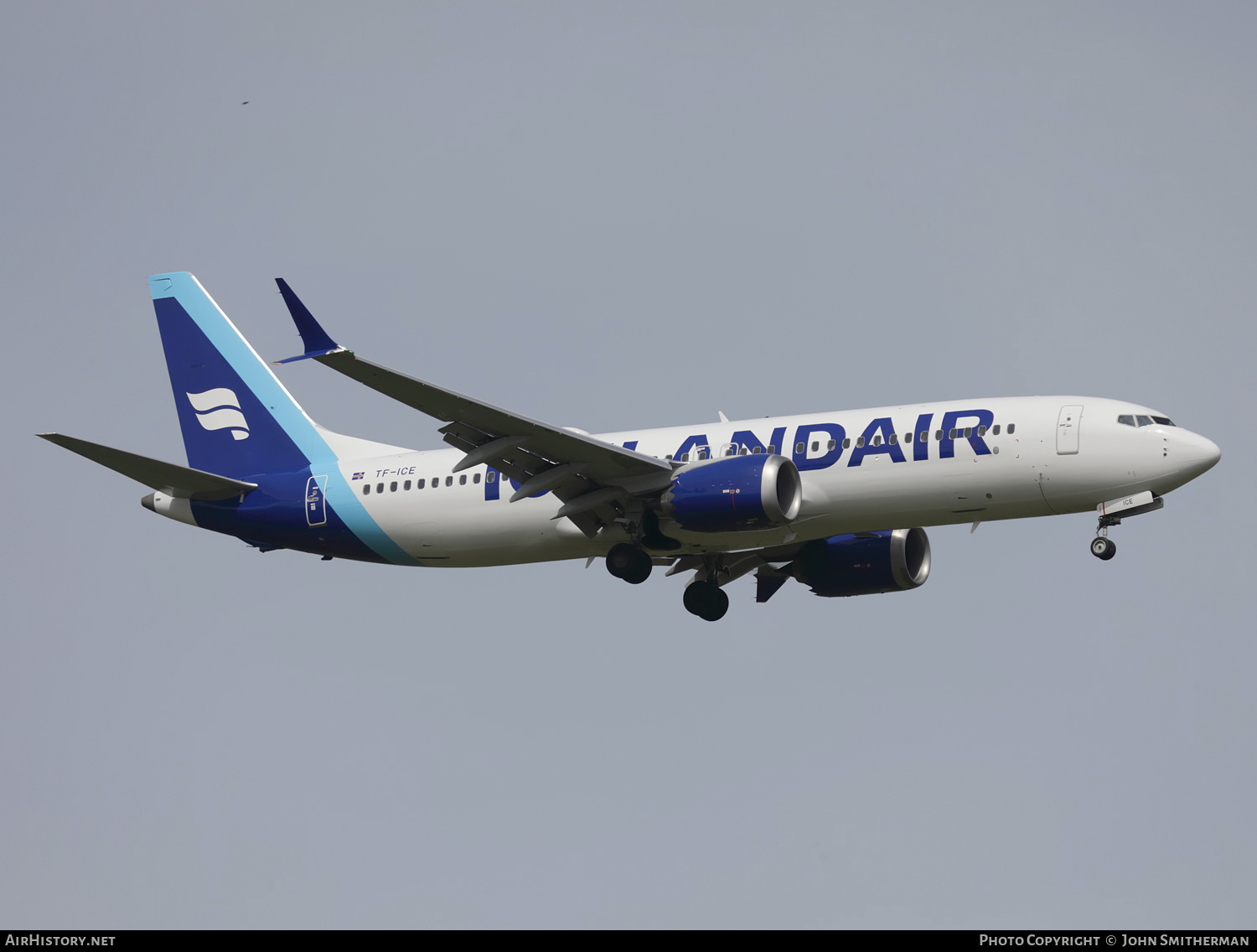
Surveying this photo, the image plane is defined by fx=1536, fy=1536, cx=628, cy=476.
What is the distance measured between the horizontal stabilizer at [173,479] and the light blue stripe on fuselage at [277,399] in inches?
79.5

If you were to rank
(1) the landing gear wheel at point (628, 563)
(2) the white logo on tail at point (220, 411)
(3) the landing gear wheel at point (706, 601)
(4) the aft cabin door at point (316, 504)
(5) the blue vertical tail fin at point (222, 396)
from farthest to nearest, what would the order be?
(2) the white logo on tail at point (220, 411)
(5) the blue vertical tail fin at point (222, 396)
(3) the landing gear wheel at point (706, 601)
(4) the aft cabin door at point (316, 504)
(1) the landing gear wheel at point (628, 563)

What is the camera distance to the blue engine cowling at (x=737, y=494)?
3338 cm

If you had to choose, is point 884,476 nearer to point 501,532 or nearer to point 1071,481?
point 1071,481

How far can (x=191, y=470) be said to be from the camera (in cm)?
3850

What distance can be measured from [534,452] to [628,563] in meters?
3.80

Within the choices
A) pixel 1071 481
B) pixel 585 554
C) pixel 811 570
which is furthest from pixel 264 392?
pixel 1071 481

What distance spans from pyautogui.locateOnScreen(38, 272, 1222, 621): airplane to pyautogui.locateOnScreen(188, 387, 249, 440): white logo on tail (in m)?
0.05

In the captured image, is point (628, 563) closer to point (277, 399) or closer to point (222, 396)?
point (277, 399)

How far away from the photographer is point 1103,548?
33375mm

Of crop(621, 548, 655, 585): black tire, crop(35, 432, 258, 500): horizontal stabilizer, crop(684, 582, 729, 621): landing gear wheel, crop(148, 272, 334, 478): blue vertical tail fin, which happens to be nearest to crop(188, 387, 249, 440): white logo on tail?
crop(148, 272, 334, 478): blue vertical tail fin

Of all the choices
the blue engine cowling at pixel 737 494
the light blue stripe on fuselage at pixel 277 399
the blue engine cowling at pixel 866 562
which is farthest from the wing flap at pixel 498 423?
the blue engine cowling at pixel 866 562

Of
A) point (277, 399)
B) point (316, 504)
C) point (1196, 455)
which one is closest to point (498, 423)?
point (316, 504)

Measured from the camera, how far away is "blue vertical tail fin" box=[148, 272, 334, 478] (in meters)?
41.1

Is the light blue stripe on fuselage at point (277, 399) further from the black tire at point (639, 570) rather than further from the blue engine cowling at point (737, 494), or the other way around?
the blue engine cowling at point (737, 494)
